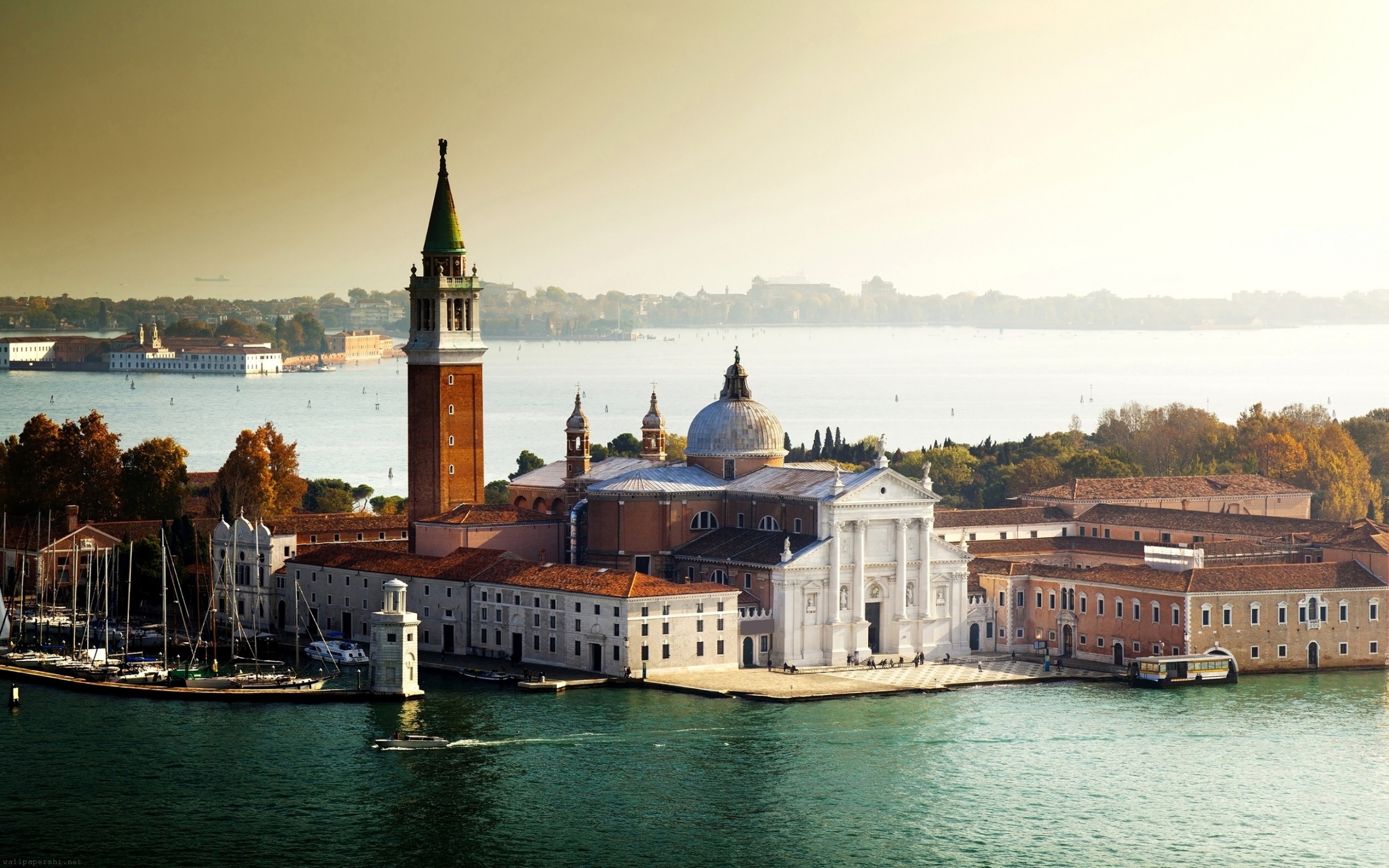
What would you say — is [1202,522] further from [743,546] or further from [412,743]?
[412,743]

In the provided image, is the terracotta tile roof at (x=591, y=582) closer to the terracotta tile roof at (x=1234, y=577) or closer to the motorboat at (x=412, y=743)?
the motorboat at (x=412, y=743)

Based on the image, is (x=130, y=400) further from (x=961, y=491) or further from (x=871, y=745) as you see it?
(x=871, y=745)

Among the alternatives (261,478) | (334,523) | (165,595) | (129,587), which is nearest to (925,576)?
(334,523)

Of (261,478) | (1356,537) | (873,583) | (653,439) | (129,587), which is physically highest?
(653,439)

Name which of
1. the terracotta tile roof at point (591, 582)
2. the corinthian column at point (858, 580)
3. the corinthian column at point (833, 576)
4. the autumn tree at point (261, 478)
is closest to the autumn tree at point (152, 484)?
the autumn tree at point (261, 478)

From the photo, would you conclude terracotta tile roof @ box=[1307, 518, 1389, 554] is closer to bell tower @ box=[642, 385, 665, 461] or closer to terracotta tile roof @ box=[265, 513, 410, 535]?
bell tower @ box=[642, 385, 665, 461]
